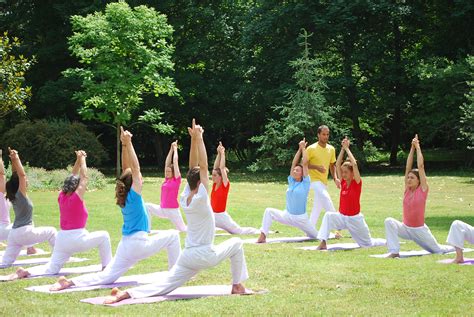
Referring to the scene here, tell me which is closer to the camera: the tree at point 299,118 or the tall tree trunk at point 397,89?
the tree at point 299,118

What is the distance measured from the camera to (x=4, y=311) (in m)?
8.88

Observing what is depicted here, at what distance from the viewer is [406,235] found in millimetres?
12992

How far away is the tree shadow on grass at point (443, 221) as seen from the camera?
1741 cm

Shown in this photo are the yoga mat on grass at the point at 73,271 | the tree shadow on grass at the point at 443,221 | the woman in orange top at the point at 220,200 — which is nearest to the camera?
the yoga mat on grass at the point at 73,271

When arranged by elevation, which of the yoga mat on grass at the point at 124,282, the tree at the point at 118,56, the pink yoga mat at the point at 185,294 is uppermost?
the tree at the point at 118,56

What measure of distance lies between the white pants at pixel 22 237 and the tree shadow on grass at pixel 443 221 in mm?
9054

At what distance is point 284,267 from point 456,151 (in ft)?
143

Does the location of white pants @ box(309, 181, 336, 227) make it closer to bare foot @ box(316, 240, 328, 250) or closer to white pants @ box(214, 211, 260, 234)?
white pants @ box(214, 211, 260, 234)

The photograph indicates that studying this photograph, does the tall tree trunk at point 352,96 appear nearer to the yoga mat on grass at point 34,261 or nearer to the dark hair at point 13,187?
the yoga mat on grass at point 34,261

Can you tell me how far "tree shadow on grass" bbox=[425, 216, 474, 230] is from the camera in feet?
57.1

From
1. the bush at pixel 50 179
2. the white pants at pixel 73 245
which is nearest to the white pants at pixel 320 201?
the white pants at pixel 73 245

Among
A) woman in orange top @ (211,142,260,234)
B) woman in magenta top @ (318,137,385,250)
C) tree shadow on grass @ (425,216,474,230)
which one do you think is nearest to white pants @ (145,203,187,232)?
woman in orange top @ (211,142,260,234)

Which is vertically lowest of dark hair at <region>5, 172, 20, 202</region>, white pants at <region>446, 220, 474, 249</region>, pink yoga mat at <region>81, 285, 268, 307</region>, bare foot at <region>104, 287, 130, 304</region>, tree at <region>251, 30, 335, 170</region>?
pink yoga mat at <region>81, 285, 268, 307</region>

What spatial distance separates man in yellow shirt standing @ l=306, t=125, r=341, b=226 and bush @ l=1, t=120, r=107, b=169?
19.6 m
